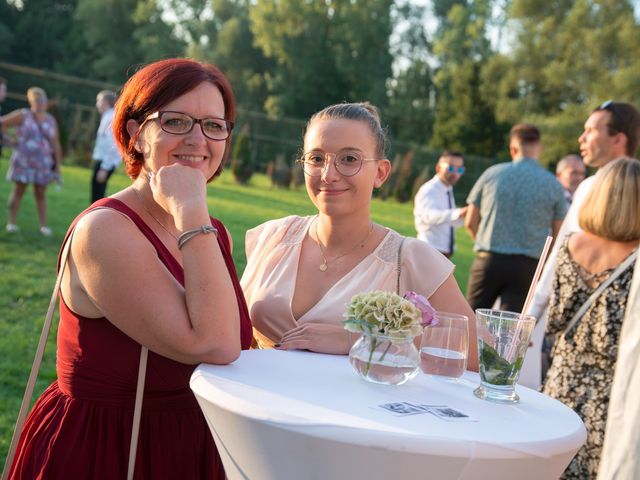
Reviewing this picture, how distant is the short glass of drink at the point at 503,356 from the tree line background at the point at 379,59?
24.4 m

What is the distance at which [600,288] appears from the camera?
3.38 metres

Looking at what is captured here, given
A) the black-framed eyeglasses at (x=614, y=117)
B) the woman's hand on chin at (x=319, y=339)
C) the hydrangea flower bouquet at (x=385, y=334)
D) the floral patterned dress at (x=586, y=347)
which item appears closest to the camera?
the hydrangea flower bouquet at (x=385, y=334)

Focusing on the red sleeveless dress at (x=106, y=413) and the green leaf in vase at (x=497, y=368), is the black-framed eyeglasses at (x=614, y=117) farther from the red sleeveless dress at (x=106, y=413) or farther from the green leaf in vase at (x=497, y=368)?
the red sleeveless dress at (x=106, y=413)

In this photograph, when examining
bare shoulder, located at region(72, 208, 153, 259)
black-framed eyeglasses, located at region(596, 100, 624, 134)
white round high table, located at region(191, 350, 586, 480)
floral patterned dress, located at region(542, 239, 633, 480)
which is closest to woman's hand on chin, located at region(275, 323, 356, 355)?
white round high table, located at region(191, 350, 586, 480)

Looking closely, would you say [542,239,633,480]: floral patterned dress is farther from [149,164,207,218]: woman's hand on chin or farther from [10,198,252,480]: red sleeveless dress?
[149,164,207,218]: woman's hand on chin

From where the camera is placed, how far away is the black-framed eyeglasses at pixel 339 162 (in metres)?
2.64

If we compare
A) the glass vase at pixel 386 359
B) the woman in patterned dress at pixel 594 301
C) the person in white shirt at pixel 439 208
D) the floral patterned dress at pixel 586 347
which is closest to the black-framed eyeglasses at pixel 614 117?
the woman in patterned dress at pixel 594 301

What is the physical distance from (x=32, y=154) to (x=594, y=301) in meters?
8.54

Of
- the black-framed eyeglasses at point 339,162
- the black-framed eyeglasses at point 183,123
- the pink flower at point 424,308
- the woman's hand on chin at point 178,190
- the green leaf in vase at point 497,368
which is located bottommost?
the green leaf in vase at point 497,368

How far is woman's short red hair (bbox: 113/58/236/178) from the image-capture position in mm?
2125

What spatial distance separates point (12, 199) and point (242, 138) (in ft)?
57.7

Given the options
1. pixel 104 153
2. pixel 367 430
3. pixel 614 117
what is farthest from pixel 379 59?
pixel 367 430

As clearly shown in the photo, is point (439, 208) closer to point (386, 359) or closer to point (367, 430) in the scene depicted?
point (386, 359)

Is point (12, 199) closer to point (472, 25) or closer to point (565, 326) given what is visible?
point (565, 326)
